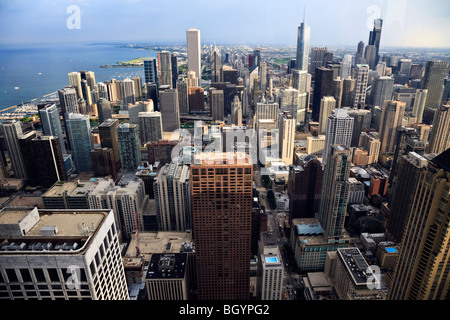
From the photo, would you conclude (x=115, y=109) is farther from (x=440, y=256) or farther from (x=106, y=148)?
(x=440, y=256)

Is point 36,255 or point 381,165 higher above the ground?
point 36,255

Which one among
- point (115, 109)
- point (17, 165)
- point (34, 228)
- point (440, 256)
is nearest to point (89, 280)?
point (34, 228)

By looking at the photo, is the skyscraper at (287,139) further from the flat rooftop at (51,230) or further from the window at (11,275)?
the window at (11,275)

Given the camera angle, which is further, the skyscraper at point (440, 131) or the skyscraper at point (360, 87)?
the skyscraper at point (360, 87)

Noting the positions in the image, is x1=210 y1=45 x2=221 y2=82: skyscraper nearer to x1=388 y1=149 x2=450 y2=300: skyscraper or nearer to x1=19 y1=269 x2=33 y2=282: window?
x1=388 y1=149 x2=450 y2=300: skyscraper

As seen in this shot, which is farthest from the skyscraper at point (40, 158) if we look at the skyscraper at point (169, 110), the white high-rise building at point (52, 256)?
the white high-rise building at point (52, 256)

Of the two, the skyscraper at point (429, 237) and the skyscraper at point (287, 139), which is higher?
the skyscraper at point (429, 237)
